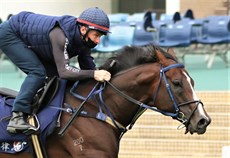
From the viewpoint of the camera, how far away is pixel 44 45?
4.79m

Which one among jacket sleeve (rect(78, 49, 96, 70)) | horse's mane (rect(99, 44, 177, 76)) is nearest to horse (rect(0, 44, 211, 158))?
horse's mane (rect(99, 44, 177, 76))

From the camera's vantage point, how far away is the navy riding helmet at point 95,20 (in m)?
4.68

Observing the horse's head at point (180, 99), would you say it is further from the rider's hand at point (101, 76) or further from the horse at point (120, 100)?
the rider's hand at point (101, 76)

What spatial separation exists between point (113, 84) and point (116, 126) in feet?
1.00

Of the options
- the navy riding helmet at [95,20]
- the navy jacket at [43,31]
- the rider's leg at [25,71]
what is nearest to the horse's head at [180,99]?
the navy riding helmet at [95,20]

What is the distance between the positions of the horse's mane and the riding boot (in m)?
0.69

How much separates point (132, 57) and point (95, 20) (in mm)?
376

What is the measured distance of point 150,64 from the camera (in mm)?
4648

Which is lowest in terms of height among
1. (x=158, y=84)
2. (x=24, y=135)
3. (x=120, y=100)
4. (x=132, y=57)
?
(x=24, y=135)

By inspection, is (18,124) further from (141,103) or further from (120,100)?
(141,103)

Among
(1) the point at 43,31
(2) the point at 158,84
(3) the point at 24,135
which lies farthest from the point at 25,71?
(2) the point at 158,84

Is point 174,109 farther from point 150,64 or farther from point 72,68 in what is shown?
point 72,68

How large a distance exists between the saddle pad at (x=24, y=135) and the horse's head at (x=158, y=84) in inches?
16.4

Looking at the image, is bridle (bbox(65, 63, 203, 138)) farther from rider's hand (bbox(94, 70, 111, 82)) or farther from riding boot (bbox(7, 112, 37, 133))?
riding boot (bbox(7, 112, 37, 133))
